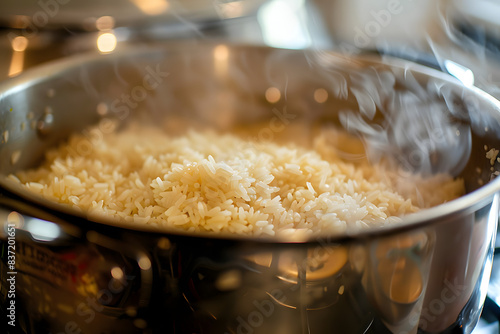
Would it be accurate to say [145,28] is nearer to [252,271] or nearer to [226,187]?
[226,187]

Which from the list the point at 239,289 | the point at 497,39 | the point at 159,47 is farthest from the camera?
the point at 497,39

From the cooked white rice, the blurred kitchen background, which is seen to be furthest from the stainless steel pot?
the blurred kitchen background

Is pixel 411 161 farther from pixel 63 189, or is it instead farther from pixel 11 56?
pixel 11 56

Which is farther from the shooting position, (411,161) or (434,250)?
(411,161)

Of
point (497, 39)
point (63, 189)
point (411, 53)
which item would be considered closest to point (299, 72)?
point (411, 53)

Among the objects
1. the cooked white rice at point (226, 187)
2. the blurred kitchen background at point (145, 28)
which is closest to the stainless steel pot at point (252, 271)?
the cooked white rice at point (226, 187)

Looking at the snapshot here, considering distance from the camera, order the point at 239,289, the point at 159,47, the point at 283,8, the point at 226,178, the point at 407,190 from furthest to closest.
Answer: the point at 283,8 → the point at 159,47 → the point at 407,190 → the point at 226,178 → the point at 239,289

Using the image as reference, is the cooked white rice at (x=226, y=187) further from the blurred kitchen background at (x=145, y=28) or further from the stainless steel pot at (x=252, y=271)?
the blurred kitchen background at (x=145, y=28)

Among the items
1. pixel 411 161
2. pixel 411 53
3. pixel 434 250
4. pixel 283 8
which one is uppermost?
pixel 283 8
